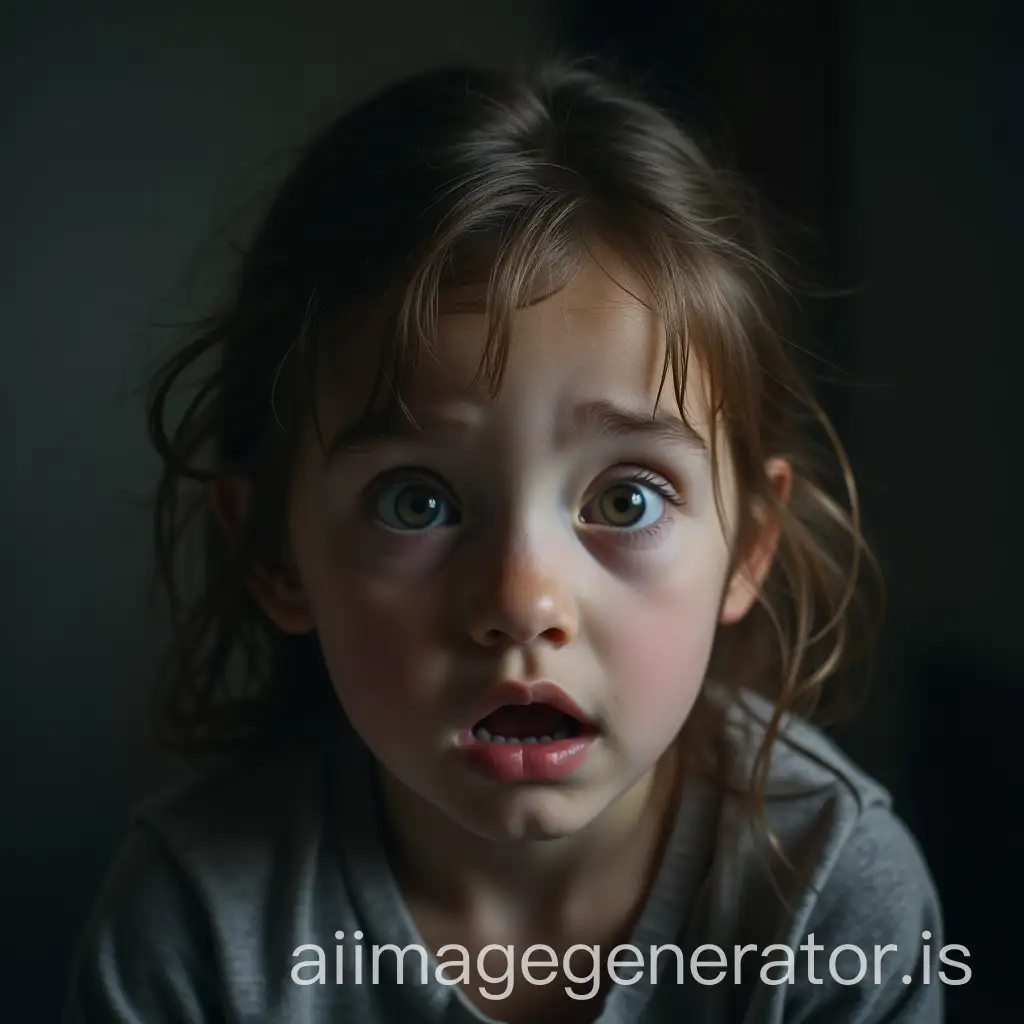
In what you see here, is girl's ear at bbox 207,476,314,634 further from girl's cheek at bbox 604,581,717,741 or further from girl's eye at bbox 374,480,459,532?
girl's cheek at bbox 604,581,717,741

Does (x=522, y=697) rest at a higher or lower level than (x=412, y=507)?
lower

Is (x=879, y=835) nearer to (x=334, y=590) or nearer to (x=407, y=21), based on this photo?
(x=334, y=590)

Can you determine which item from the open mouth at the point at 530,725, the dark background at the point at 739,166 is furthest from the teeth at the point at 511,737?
the dark background at the point at 739,166

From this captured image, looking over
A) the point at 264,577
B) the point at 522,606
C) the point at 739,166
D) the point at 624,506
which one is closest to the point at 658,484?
the point at 624,506

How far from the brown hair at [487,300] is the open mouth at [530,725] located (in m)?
0.18

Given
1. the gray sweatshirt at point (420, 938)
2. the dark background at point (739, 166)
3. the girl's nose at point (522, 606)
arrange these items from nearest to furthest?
the girl's nose at point (522, 606) → the gray sweatshirt at point (420, 938) → the dark background at point (739, 166)

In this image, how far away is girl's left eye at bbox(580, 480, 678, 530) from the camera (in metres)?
0.81

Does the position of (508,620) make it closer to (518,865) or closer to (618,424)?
(618,424)

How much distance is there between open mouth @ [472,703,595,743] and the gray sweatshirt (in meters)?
0.18

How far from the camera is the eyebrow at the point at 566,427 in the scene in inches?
30.1

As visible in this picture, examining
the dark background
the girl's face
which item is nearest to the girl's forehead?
the girl's face

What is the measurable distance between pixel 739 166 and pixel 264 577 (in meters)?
0.53

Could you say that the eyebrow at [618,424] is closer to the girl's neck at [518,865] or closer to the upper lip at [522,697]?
the upper lip at [522,697]

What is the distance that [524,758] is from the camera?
802mm
